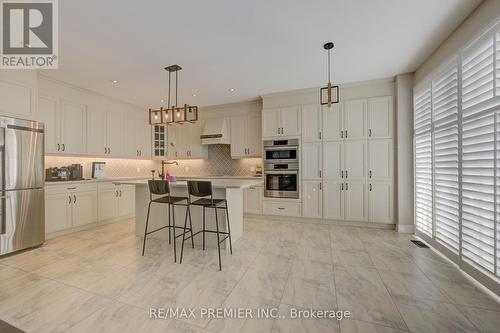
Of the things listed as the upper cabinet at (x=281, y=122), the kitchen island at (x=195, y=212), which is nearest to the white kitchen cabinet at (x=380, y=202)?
the upper cabinet at (x=281, y=122)

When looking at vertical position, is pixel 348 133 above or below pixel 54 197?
above

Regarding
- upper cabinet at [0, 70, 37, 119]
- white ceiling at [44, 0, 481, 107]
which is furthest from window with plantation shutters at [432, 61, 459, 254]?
upper cabinet at [0, 70, 37, 119]

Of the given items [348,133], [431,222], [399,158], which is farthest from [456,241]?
[348,133]

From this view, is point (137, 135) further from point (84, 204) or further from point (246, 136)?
point (246, 136)

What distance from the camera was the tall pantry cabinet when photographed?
403 cm

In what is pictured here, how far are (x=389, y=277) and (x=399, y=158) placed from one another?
239 centimetres

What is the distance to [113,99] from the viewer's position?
4.90 metres

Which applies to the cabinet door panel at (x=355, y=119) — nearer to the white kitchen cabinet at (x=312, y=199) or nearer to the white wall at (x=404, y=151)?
the white wall at (x=404, y=151)

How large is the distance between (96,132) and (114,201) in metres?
1.55

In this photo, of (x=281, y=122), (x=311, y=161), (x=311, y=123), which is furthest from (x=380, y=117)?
(x=281, y=122)

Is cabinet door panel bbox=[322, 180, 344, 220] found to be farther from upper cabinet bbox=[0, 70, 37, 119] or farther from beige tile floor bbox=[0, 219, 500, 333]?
upper cabinet bbox=[0, 70, 37, 119]

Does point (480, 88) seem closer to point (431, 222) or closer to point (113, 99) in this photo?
point (431, 222)

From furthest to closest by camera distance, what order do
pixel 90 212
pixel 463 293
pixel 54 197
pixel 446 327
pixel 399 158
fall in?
pixel 90 212, pixel 399 158, pixel 54 197, pixel 463 293, pixel 446 327

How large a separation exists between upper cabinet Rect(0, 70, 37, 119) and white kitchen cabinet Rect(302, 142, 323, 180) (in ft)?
15.5
